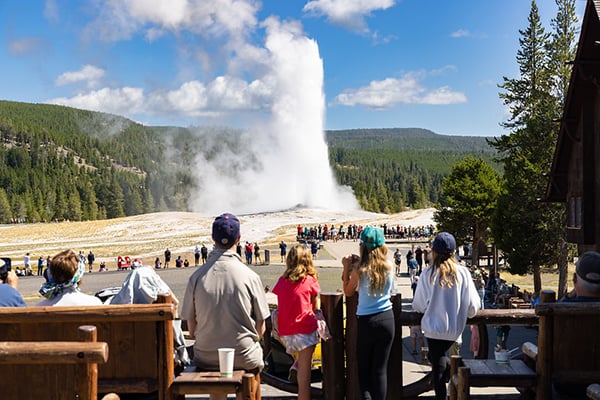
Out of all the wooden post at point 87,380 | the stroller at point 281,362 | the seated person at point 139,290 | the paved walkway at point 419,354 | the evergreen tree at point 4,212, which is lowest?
the evergreen tree at point 4,212

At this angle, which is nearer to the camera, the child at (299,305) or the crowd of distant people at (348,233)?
the child at (299,305)

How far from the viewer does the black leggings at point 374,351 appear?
19.1 ft

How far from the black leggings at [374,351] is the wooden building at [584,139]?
1251 cm

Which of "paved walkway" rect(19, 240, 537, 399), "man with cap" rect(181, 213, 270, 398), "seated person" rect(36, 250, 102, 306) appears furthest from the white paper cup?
"paved walkway" rect(19, 240, 537, 399)

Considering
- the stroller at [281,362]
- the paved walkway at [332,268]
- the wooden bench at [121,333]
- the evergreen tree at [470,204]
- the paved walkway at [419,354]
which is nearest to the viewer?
the wooden bench at [121,333]

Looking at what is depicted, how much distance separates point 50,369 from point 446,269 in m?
3.53

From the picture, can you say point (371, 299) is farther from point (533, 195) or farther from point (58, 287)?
point (533, 195)

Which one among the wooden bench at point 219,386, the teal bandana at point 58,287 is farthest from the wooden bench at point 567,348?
the teal bandana at point 58,287

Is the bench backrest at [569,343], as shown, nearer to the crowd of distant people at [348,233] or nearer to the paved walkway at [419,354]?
the paved walkway at [419,354]

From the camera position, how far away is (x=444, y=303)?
595 centimetres

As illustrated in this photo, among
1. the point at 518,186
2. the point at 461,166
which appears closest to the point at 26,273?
the point at 518,186

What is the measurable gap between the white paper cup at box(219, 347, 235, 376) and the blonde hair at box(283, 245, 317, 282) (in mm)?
1186

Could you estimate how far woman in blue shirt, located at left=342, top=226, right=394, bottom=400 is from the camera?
5.82 meters

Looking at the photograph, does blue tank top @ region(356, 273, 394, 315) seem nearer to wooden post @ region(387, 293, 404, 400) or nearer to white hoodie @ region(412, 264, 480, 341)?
white hoodie @ region(412, 264, 480, 341)
